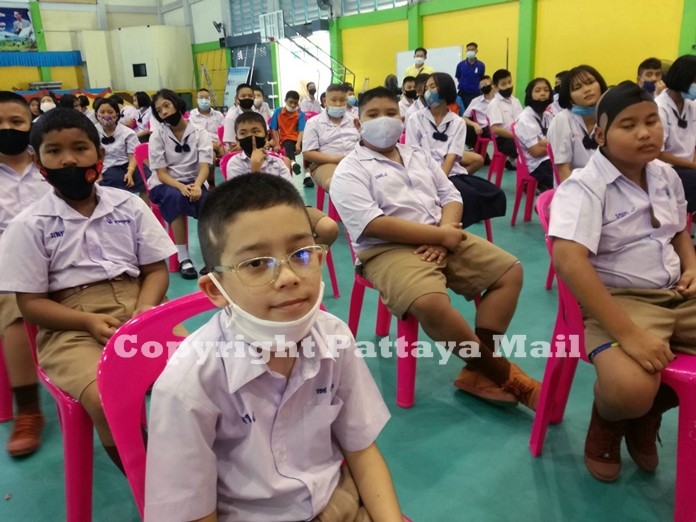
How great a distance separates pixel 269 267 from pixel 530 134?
3.60m

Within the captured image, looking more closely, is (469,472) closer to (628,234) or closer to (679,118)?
(628,234)

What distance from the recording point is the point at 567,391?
1.85 metres

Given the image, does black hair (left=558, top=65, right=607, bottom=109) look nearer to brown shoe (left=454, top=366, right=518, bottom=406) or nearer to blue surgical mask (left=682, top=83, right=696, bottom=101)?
blue surgical mask (left=682, top=83, right=696, bottom=101)

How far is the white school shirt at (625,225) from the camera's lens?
1.60 m

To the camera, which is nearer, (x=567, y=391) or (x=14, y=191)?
(x=567, y=391)

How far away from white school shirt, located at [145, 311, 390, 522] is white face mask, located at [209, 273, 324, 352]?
25mm

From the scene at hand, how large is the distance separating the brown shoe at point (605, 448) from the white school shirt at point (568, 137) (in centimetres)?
193

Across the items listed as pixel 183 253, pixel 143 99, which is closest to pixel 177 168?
pixel 183 253

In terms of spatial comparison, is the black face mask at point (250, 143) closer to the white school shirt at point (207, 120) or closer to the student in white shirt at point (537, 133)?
the student in white shirt at point (537, 133)

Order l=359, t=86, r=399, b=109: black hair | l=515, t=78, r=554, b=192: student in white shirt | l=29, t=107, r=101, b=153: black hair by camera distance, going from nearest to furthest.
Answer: l=29, t=107, r=101, b=153: black hair
l=359, t=86, r=399, b=109: black hair
l=515, t=78, r=554, b=192: student in white shirt

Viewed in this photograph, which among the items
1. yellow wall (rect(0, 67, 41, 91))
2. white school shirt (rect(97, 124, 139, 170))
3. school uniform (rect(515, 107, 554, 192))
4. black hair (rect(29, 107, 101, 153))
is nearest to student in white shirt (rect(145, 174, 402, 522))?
black hair (rect(29, 107, 101, 153))

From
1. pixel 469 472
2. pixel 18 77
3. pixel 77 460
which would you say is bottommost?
pixel 469 472

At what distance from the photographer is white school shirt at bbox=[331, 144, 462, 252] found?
7.18 ft

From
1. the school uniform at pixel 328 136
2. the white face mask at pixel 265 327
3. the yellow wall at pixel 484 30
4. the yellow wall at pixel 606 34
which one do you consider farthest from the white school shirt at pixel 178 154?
the yellow wall at pixel 484 30
